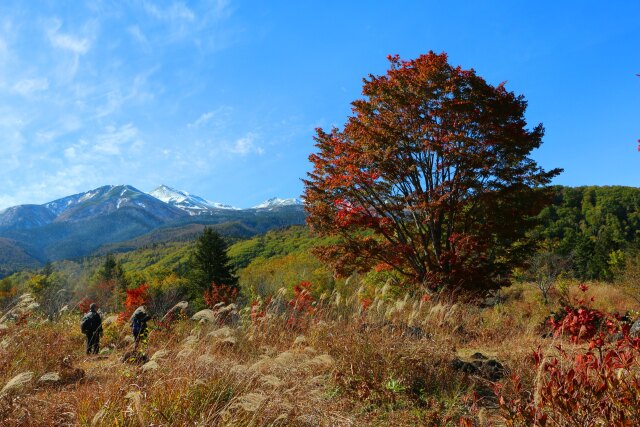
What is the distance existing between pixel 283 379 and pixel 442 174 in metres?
8.22

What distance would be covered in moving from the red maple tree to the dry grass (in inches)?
145

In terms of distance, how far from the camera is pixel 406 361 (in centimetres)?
472

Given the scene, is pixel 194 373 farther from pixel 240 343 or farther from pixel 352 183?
pixel 352 183

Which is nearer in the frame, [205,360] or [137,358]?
[205,360]

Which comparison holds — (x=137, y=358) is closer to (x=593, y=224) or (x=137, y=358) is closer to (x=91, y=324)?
(x=91, y=324)

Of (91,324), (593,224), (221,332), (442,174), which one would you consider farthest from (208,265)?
(593,224)

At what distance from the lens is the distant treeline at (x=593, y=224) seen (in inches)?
1899

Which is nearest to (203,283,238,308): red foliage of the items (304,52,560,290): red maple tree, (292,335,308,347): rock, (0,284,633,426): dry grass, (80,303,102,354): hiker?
(80,303,102,354): hiker

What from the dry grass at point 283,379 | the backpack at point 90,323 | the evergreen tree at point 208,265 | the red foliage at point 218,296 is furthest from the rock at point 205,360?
the evergreen tree at point 208,265

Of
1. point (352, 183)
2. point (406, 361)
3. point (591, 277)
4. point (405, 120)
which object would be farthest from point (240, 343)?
point (591, 277)

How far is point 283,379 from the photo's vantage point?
13.3 feet

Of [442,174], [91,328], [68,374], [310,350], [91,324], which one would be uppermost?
[442,174]

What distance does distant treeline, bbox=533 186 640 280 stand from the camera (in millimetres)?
48231

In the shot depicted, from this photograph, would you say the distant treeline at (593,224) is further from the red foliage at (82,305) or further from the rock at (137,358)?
the rock at (137,358)
